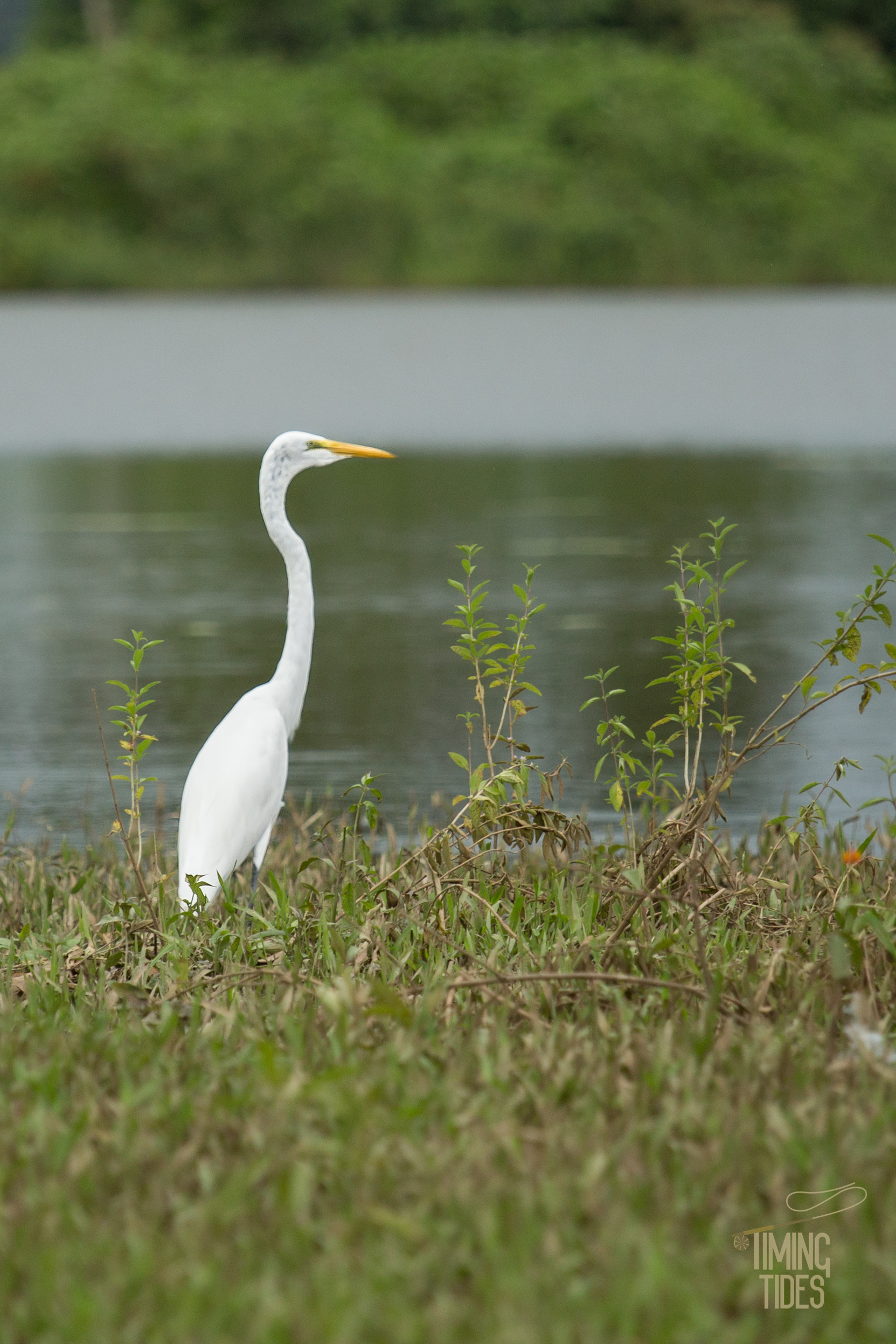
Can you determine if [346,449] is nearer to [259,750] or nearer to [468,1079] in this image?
[259,750]

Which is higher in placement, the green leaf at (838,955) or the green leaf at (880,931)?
the green leaf at (880,931)

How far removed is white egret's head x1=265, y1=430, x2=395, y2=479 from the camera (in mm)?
5289

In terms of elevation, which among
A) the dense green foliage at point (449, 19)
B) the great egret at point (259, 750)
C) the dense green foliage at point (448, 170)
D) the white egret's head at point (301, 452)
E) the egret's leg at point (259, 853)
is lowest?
the egret's leg at point (259, 853)

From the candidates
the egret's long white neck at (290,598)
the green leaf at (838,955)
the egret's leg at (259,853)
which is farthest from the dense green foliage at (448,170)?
the green leaf at (838,955)

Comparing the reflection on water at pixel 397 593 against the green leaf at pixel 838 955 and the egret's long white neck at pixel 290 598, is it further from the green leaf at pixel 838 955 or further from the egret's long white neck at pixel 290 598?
the green leaf at pixel 838 955

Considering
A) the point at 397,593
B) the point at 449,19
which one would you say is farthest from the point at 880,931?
the point at 449,19

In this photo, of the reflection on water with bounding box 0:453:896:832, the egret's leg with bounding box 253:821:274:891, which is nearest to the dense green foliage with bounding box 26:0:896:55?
the reflection on water with bounding box 0:453:896:832

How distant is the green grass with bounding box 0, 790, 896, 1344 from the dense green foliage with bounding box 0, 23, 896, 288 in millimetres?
32388

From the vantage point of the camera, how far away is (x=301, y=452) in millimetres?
5324

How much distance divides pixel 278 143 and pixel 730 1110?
A: 37529 mm

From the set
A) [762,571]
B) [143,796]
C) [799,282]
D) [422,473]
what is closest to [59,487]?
[422,473]

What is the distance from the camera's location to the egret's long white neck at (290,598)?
17.0 ft

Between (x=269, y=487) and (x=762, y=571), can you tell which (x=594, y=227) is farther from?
(x=269, y=487)

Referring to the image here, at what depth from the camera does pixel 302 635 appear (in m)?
5.25
